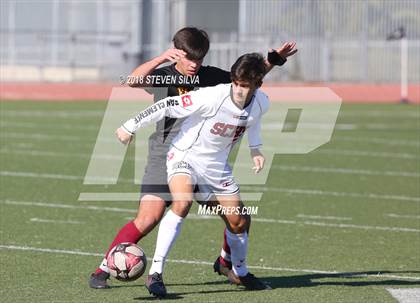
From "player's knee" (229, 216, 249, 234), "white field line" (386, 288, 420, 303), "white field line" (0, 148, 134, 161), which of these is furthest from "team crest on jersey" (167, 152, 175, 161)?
"white field line" (0, 148, 134, 161)

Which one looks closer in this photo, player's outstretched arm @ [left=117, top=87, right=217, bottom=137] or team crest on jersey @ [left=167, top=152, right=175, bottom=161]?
player's outstretched arm @ [left=117, top=87, right=217, bottom=137]

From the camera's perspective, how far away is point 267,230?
1081cm

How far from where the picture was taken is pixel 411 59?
35531 millimetres

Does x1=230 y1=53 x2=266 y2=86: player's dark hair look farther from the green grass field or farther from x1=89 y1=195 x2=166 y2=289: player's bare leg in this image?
the green grass field

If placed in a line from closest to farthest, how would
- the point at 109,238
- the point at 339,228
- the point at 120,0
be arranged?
1. the point at 109,238
2. the point at 339,228
3. the point at 120,0

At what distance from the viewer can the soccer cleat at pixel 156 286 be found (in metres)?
7.30

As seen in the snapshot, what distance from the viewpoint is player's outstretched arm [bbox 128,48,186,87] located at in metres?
7.54

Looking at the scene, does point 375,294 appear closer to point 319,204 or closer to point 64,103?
point 319,204

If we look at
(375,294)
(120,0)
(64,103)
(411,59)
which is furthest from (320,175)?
(120,0)

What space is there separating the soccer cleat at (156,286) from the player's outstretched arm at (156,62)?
136 cm

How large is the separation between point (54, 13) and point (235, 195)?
103ft

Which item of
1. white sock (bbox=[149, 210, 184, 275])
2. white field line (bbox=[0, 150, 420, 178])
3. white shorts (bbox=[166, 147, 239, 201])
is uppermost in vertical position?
white shorts (bbox=[166, 147, 239, 201])

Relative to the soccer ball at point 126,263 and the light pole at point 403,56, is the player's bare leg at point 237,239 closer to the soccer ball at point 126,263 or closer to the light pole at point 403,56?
the soccer ball at point 126,263

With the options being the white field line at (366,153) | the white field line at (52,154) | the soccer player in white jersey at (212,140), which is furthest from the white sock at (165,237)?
the white field line at (366,153)
